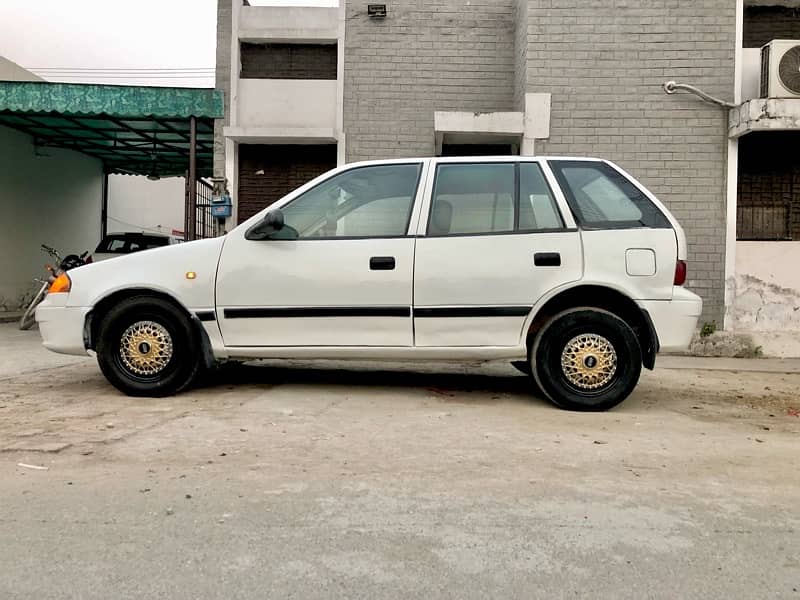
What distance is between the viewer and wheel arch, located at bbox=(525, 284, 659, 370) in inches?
198

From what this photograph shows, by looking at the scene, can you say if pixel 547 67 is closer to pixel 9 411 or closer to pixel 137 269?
pixel 137 269

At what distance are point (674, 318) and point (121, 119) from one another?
998 centimetres

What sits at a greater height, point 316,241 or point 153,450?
point 316,241

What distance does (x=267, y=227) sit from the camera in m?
5.08

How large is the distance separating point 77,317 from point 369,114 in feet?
21.0

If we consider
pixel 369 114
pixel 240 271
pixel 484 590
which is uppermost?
pixel 369 114

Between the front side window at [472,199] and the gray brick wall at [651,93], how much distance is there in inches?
185

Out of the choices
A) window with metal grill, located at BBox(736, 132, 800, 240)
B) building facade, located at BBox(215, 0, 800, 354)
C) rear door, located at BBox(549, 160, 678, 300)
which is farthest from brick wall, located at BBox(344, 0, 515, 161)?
rear door, located at BBox(549, 160, 678, 300)

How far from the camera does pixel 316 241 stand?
5.16 m

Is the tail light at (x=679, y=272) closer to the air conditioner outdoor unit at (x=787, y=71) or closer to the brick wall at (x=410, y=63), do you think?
the air conditioner outdoor unit at (x=787, y=71)

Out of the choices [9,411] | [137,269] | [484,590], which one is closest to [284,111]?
[137,269]

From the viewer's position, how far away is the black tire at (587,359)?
4973mm

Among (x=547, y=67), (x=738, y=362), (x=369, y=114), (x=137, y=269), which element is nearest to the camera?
(x=137, y=269)

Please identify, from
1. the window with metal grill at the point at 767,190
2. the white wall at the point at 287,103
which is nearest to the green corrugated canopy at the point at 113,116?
the white wall at the point at 287,103
